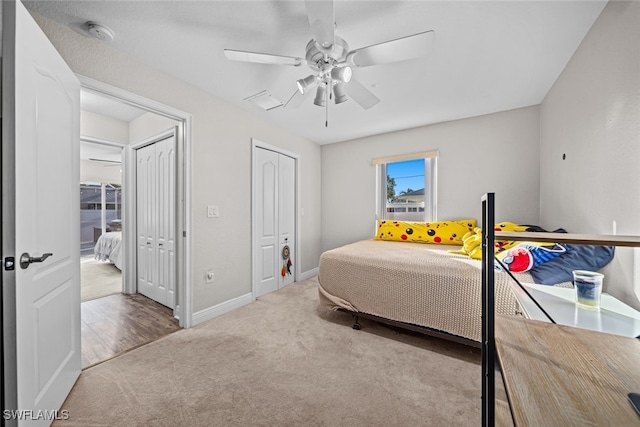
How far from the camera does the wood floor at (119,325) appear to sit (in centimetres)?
200

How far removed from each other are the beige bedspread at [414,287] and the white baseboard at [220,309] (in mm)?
1018

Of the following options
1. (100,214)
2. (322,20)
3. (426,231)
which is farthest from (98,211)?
(426,231)

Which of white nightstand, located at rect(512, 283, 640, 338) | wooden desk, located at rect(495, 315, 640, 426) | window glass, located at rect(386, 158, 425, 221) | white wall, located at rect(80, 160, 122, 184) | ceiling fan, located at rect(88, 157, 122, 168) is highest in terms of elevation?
ceiling fan, located at rect(88, 157, 122, 168)

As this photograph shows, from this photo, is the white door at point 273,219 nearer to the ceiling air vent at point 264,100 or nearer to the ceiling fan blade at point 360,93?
the ceiling air vent at point 264,100

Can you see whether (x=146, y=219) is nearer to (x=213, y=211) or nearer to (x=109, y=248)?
(x=213, y=211)

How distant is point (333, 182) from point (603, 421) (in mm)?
4133

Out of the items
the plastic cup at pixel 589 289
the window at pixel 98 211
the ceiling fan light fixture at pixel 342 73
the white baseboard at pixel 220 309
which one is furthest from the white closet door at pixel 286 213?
the window at pixel 98 211

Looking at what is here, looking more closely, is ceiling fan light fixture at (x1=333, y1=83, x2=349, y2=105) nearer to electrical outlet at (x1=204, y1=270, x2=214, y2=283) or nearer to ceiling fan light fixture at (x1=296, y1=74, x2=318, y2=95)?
ceiling fan light fixture at (x1=296, y1=74, x2=318, y2=95)

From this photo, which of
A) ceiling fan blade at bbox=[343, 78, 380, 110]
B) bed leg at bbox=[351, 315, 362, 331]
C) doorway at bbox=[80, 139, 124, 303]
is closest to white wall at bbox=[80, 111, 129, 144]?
doorway at bbox=[80, 139, 124, 303]

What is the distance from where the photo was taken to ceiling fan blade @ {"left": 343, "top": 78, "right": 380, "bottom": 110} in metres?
1.84

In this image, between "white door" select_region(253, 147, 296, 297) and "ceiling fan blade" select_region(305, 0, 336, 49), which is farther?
"white door" select_region(253, 147, 296, 297)

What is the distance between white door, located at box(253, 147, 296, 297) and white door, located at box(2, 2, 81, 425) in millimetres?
1738

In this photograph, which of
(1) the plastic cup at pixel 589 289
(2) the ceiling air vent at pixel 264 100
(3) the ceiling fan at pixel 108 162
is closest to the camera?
(1) the plastic cup at pixel 589 289

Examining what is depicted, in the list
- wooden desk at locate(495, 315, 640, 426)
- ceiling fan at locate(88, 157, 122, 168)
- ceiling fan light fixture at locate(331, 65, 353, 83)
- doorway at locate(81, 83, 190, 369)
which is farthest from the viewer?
ceiling fan at locate(88, 157, 122, 168)
